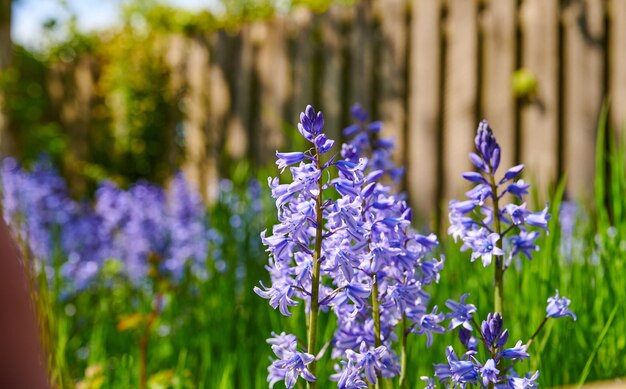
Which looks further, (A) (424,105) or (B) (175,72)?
(B) (175,72)

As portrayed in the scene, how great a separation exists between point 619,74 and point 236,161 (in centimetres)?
354

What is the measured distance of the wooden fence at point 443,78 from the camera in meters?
5.02

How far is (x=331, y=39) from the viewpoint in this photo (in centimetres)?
642

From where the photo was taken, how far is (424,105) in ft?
18.8

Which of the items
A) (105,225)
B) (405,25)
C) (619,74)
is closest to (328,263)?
(105,225)

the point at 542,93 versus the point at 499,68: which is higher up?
the point at 499,68

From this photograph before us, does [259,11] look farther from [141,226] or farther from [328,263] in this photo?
[328,263]

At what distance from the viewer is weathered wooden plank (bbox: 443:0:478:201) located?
5.45m

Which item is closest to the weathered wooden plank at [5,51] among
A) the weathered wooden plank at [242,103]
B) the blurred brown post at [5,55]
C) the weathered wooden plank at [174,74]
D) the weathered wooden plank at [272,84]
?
the blurred brown post at [5,55]

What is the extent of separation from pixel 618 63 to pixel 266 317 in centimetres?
363

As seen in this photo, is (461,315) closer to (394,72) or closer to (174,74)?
(394,72)

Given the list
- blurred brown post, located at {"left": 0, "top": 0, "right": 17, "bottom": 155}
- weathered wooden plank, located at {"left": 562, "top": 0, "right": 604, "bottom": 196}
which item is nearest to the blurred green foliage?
blurred brown post, located at {"left": 0, "top": 0, "right": 17, "bottom": 155}

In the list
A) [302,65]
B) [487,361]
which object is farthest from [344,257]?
[302,65]

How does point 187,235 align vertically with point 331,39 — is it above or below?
below
